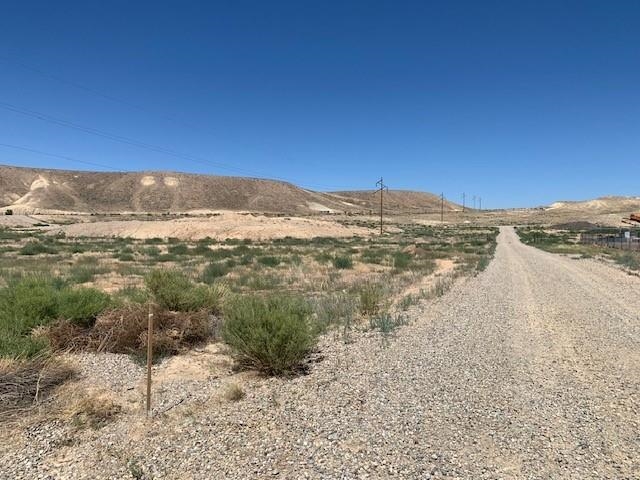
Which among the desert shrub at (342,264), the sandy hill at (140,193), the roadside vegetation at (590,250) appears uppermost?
the sandy hill at (140,193)

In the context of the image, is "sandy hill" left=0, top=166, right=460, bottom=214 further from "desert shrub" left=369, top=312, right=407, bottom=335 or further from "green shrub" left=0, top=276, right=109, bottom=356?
"desert shrub" left=369, top=312, right=407, bottom=335

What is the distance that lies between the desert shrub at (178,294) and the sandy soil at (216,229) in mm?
54090

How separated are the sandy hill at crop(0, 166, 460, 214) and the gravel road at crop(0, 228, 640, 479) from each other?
146 meters

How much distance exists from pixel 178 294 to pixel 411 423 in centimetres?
774

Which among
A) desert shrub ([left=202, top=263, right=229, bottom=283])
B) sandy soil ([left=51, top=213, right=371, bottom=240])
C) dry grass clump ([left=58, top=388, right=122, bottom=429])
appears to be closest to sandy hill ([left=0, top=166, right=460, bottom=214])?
sandy soil ([left=51, top=213, right=371, bottom=240])

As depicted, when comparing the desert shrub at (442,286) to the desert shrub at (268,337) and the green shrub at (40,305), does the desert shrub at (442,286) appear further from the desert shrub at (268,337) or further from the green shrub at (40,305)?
the green shrub at (40,305)

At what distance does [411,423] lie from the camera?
6.27 m

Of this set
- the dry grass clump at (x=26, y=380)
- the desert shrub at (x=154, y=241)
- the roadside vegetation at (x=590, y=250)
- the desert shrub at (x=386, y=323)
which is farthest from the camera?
the desert shrub at (x=154, y=241)

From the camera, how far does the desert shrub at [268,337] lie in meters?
8.73

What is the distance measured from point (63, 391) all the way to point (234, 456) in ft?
11.4

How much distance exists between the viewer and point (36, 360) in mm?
7875

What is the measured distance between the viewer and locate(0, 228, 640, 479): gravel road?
207 inches

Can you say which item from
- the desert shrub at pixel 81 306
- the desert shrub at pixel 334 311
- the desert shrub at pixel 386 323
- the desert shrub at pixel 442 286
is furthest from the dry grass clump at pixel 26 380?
the desert shrub at pixel 442 286

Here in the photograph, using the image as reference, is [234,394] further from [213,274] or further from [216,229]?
[216,229]
